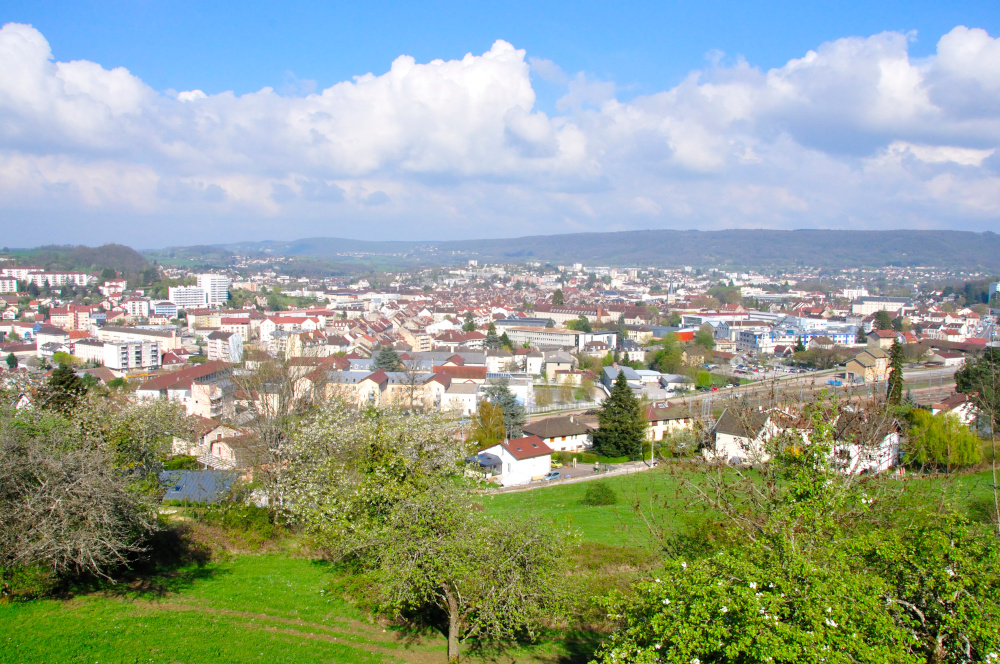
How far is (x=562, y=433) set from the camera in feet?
73.9

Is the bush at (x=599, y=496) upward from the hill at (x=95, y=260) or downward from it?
downward

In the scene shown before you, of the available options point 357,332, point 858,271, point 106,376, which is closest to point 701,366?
point 357,332

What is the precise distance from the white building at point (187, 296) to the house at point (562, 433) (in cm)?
6804

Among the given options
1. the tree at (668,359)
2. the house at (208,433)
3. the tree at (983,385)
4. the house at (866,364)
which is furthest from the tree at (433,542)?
the tree at (668,359)

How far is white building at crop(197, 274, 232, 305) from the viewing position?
8538 cm

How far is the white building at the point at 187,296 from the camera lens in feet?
262

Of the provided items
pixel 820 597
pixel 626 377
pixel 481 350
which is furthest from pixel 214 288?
pixel 820 597

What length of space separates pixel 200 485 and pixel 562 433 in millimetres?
13053

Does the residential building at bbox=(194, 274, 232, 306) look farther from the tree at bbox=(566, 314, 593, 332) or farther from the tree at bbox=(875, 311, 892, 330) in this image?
the tree at bbox=(875, 311, 892, 330)

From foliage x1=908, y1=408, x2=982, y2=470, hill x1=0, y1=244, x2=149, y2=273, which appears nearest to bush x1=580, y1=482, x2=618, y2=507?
foliage x1=908, y1=408, x2=982, y2=470

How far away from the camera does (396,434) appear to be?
24.5 feet

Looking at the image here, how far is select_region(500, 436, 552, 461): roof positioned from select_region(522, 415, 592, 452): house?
1932 millimetres

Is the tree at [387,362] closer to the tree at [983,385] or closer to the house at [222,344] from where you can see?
the house at [222,344]

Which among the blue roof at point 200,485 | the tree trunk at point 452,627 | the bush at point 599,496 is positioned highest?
the tree trunk at point 452,627
